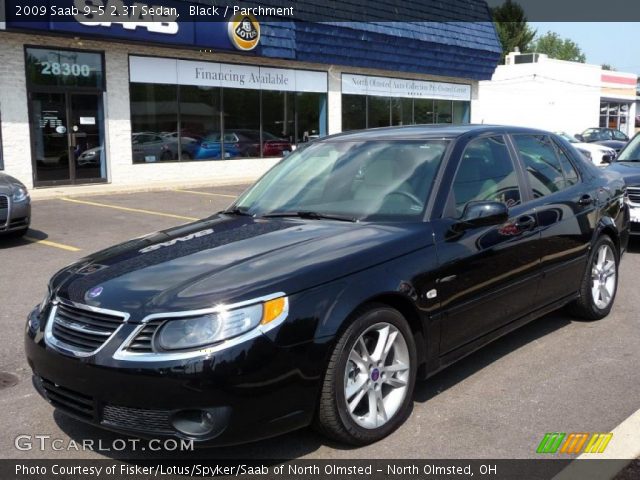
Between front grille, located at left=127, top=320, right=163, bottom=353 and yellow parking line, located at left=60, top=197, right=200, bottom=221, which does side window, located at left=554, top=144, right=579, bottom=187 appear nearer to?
front grille, located at left=127, top=320, right=163, bottom=353

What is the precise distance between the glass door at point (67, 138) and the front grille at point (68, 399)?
1342 cm

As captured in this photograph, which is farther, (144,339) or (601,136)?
(601,136)

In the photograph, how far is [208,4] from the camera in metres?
17.2

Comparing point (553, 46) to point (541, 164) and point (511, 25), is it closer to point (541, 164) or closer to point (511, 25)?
point (511, 25)

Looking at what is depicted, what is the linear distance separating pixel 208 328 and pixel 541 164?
3247mm

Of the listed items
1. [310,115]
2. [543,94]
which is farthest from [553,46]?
[310,115]

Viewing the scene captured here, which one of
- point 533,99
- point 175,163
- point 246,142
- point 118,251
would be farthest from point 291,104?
point 533,99

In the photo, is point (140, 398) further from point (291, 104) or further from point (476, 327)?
point (291, 104)

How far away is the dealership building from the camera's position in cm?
1516

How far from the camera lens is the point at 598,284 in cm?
562

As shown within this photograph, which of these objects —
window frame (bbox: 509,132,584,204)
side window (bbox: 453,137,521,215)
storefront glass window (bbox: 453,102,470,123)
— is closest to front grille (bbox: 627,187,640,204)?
window frame (bbox: 509,132,584,204)

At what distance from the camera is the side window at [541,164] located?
4922mm

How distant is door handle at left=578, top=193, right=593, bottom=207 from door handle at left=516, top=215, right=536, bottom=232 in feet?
2.88

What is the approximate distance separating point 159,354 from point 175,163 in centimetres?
1606
